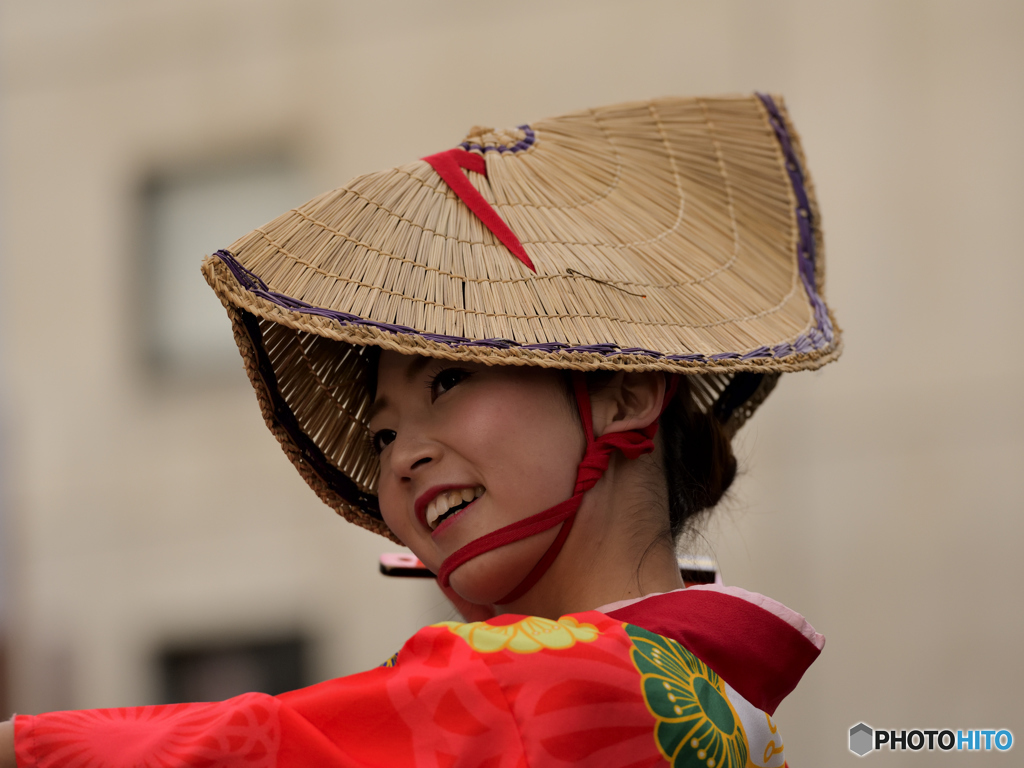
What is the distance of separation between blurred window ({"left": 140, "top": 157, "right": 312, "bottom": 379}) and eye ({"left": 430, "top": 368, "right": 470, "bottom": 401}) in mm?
3581

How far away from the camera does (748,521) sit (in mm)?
4055

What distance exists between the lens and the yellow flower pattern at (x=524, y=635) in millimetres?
1104

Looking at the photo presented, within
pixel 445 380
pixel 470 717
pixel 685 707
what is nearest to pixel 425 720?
pixel 470 717

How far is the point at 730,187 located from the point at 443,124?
319 cm

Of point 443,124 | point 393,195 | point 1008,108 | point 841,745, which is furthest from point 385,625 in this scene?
point 393,195

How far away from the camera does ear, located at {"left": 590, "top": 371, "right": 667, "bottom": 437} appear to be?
1.42 m

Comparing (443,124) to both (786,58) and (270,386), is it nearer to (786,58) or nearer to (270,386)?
(786,58)

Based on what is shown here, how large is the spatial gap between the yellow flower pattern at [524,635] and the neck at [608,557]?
0.21 meters

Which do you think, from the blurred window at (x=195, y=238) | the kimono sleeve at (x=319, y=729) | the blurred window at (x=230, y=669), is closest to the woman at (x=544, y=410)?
the kimono sleeve at (x=319, y=729)

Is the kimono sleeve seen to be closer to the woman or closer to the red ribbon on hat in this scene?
the woman

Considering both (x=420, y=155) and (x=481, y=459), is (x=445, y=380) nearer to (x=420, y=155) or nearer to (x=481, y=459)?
(x=481, y=459)

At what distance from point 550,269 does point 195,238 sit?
400 cm

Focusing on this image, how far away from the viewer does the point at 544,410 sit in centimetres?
137

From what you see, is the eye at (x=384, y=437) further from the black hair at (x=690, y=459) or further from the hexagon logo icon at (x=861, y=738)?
the hexagon logo icon at (x=861, y=738)
